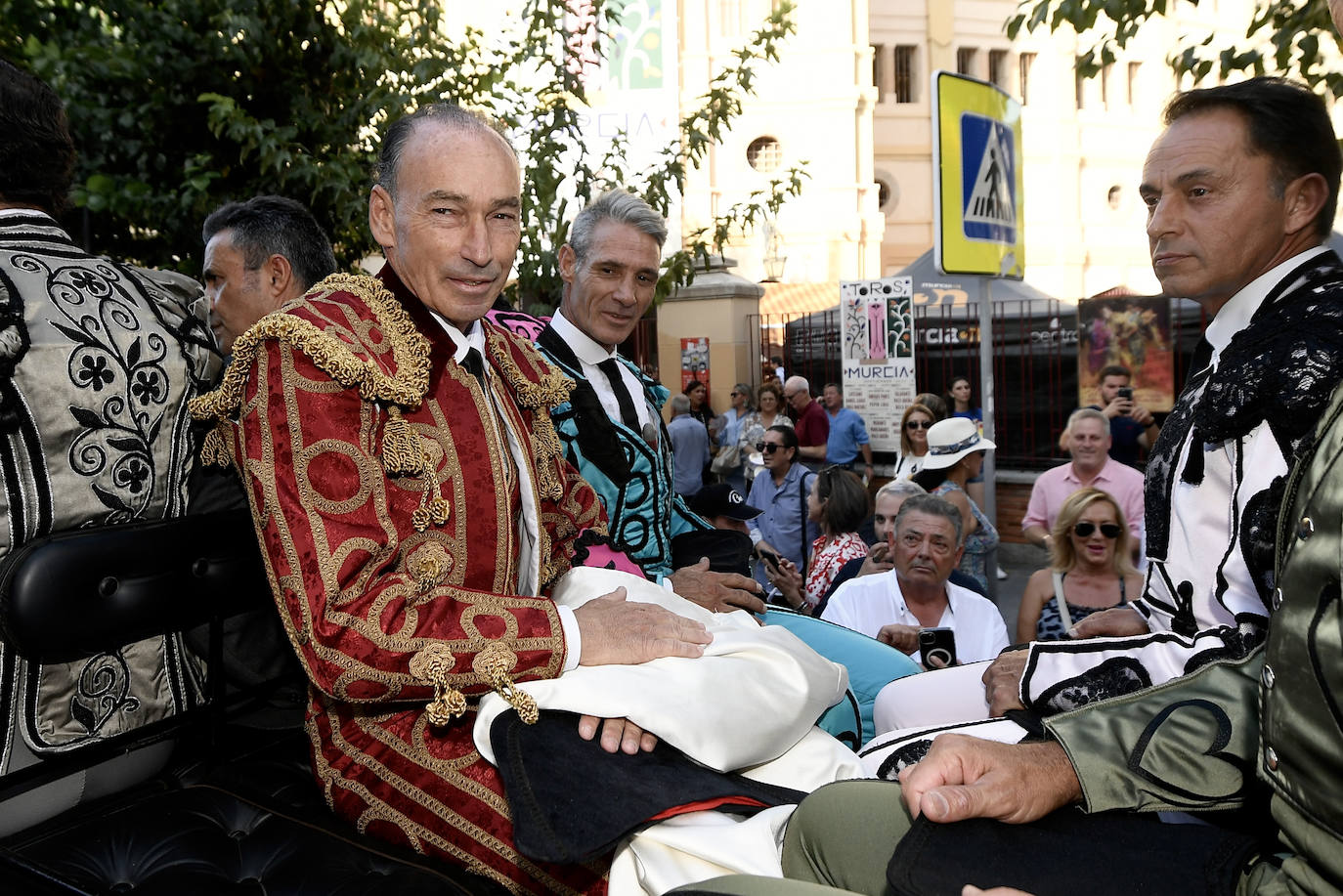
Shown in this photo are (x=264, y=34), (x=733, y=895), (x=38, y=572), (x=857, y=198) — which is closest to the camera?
(x=733, y=895)

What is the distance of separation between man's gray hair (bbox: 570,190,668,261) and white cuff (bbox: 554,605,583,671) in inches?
70.4

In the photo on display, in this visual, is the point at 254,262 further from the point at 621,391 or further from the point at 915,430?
the point at 915,430

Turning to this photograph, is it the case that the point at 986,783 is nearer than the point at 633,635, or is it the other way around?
the point at 986,783

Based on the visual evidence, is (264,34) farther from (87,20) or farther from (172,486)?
(172,486)

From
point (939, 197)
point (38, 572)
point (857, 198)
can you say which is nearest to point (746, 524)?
point (939, 197)

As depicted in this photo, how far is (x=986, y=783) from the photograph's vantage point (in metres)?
1.57

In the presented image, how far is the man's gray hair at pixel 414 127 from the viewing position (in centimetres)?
225

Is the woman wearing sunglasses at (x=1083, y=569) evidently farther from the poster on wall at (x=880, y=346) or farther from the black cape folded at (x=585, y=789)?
the poster on wall at (x=880, y=346)

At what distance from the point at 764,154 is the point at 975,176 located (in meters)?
25.6

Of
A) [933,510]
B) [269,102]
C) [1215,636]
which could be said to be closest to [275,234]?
[933,510]

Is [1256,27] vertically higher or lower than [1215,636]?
higher

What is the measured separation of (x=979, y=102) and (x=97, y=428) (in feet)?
16.4

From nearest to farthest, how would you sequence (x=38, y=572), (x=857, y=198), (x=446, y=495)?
(x=38, y=572) → (x=446, y=495) → (x=857, y=198)

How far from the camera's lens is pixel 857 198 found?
30.6 meters
